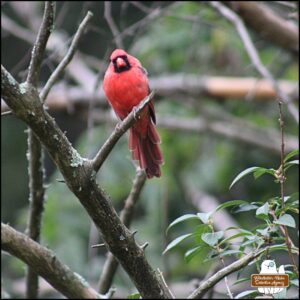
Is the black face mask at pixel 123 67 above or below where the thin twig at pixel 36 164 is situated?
above

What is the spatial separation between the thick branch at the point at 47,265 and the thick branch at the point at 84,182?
20 centimetres

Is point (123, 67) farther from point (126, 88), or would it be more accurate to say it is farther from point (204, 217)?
point (204, 217)

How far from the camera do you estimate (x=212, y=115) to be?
6094mm

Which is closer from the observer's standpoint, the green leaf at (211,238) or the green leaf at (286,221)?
the green leaf at (286,221)

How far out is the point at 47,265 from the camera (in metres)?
1.85

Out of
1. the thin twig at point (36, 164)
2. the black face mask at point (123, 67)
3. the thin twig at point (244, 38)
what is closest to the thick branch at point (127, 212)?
the thin twig at point (36, 164)

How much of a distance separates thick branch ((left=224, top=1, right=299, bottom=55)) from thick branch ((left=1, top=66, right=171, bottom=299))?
236 centimetres

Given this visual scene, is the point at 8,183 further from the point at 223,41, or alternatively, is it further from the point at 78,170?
the point at 78,170

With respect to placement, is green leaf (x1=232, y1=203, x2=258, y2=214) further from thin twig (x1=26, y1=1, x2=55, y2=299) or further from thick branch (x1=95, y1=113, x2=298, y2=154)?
thick branch (x1=95, y1=113, x2=298, y2=154)

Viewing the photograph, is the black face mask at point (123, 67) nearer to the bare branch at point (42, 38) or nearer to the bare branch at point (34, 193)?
the bare branch at point (34, 193)

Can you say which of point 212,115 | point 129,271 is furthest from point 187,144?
point 129,271

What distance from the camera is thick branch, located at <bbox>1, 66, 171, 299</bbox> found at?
189cm

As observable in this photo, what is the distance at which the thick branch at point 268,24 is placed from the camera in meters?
4.19

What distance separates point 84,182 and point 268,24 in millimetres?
2587
